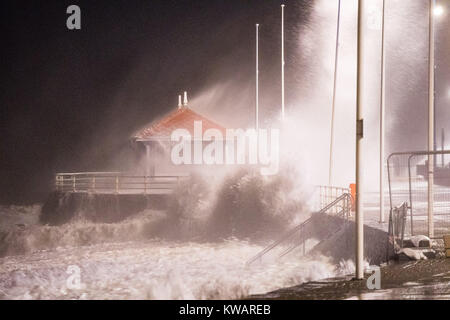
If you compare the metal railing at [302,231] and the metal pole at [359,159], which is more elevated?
the metal pole at [359,159]

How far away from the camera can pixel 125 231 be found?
33812 millimetres

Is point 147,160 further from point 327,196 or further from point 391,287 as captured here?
point 391,287

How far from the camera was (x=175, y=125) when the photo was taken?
134 ft

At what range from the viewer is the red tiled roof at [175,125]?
131 ft

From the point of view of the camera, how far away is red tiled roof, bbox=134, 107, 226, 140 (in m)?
39.8

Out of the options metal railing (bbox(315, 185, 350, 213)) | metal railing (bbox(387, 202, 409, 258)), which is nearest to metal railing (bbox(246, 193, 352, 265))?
metal railing (bbox(315, 185, 350, 213))

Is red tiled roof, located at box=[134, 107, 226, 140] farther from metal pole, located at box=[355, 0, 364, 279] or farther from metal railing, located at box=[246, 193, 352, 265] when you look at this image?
metal pole, located at box=[355, 0, 364, 279]

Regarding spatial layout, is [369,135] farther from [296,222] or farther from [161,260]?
[161,260]

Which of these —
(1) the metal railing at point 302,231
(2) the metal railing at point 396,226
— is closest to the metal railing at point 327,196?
(1) the metal railing at point 302,231

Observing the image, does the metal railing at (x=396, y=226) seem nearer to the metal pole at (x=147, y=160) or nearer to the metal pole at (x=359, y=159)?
the metal pole at (x=359, y=159)

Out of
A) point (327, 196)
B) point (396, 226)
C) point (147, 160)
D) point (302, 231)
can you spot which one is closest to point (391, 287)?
point (396, 226)

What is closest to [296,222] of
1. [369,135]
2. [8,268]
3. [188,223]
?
[188,223]
